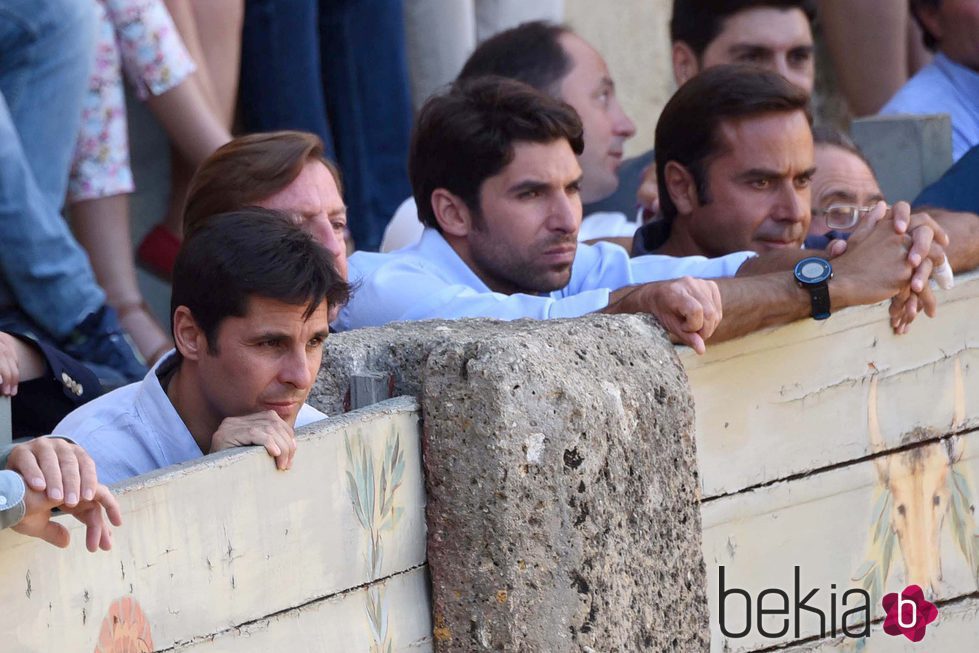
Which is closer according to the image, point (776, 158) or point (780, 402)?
point (780, 402)

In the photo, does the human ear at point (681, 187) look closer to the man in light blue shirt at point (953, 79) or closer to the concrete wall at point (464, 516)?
the concrete wall at point (464, 516)

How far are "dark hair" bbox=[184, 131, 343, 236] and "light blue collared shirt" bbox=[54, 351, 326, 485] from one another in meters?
0.62

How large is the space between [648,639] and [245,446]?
738 mm

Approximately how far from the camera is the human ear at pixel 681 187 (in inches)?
160

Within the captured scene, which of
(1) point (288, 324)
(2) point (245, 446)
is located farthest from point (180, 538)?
(1) point (288, 324)

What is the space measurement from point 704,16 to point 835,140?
0.94m

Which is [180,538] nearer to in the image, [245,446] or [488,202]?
[245,446]

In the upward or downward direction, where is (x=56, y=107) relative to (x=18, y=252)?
upward

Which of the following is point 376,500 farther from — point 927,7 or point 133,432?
point 927,7

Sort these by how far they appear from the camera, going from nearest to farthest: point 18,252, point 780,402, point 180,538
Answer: point 180,538
point 780,402
point 18,252

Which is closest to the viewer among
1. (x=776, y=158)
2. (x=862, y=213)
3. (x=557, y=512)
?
(x=557, y=512)

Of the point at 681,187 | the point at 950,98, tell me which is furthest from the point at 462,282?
the point at 950,98

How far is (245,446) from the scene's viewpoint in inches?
91.7

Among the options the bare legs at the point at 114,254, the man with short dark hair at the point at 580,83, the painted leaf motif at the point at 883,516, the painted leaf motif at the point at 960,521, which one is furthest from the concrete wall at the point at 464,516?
the man with short dark hair at the point at 580,83
